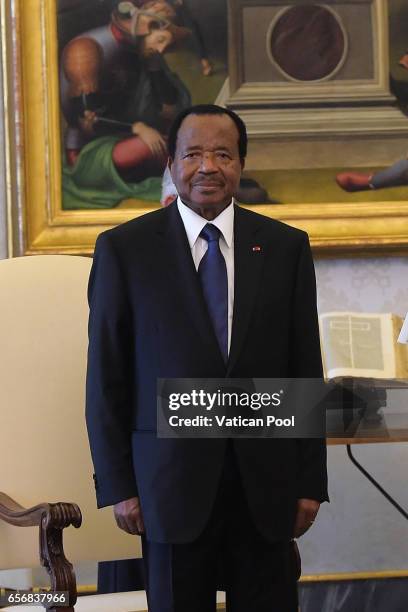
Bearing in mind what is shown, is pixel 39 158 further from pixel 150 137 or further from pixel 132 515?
pixel 132 515

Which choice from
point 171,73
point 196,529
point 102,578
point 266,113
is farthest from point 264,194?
point 196,529

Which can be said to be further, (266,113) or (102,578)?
(266,113)

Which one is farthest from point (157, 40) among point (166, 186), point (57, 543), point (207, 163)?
point (57, 543)

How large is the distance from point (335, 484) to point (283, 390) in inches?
85.9

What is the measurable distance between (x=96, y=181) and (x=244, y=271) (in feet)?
6.81

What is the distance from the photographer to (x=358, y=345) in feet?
12.2

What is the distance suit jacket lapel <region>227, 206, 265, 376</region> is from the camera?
6.91 feet

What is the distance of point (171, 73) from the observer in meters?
4.14

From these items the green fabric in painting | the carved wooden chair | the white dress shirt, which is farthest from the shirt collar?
the green fabric in painting

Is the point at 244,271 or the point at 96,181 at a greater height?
the point at 96,181

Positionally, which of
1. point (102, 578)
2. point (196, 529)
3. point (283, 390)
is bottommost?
point (102, 578)

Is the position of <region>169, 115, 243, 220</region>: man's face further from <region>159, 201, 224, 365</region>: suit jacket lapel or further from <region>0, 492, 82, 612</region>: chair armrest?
<region>0, 492, 82, 612</region>: chair armrest

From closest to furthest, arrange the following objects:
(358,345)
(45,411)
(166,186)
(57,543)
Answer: (57,543)
(45,411)
(358,345)
(166,186)

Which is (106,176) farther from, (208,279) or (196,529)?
(196,529)
